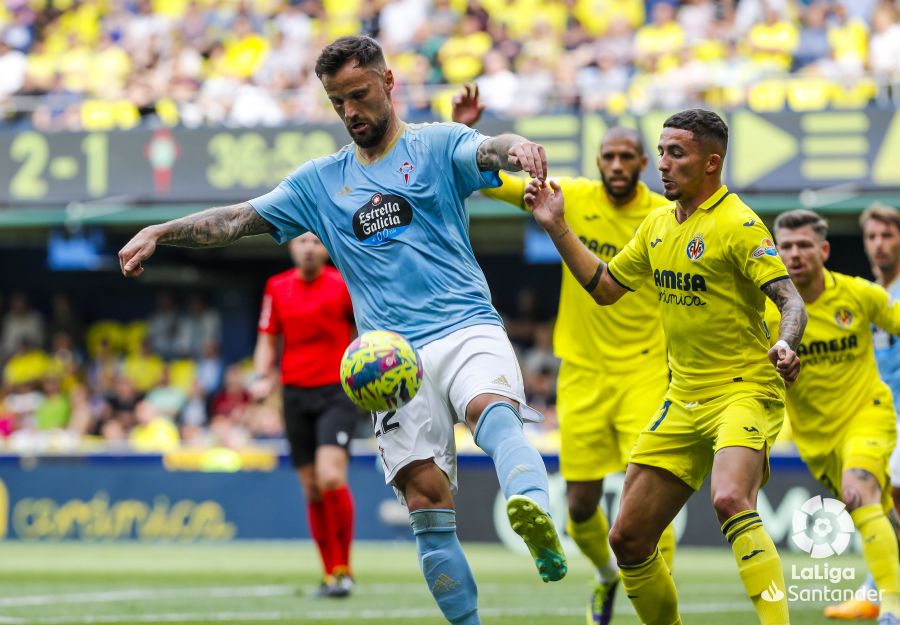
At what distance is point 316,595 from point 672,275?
4874 millimetres

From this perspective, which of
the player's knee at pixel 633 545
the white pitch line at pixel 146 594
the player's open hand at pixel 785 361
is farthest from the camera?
the white pitch line at pixel 146 594

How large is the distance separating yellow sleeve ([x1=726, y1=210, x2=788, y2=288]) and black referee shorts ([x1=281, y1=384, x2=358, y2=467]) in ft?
16.0

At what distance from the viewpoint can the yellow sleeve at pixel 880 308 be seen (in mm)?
7852

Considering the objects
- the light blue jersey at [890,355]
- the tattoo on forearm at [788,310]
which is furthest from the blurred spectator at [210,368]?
the tattoo on forearm at [788,310]

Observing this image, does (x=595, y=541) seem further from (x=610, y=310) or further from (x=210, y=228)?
(x=210, y=228)

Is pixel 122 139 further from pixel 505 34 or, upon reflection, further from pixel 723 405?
pixel 723 405

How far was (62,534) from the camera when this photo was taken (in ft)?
56.1

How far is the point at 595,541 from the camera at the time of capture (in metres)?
7.98

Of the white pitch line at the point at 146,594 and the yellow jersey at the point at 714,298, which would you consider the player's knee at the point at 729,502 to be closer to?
the yellow jersey at the point at 714,298

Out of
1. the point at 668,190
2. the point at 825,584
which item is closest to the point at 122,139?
the point at 825,584

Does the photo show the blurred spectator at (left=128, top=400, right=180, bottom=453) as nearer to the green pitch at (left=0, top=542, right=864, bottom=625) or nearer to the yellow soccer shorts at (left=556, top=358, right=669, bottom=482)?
the green pitch at (left=0, top=542, right=864, bottom=625)

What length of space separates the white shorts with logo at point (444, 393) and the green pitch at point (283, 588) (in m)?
2.69

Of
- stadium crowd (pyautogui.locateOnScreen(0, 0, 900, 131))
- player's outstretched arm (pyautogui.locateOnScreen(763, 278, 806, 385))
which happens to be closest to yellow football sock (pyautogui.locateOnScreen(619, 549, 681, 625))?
player's outstretched arm (pyautogui.locateOnScreen(763, 278, 806, 385))

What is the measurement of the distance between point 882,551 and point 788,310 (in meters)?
2.39
